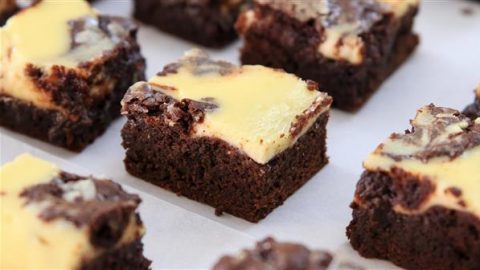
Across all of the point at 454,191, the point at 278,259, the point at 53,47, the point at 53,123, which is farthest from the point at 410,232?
the point at 53,47

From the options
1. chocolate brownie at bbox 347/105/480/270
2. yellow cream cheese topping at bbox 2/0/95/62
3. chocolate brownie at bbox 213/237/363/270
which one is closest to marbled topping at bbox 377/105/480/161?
chocolate brownie at bbox 347/105/480/270

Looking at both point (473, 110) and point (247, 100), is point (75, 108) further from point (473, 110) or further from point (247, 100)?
point (473, 110)

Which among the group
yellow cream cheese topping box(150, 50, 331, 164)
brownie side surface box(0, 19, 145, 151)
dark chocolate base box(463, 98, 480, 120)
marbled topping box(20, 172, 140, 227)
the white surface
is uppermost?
marbled topping box(20, 172, 140, 227)

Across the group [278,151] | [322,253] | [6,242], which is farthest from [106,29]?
[322,253]

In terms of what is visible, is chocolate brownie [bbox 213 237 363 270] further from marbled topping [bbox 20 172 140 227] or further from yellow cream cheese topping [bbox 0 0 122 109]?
yellow cream cheese topping [bbox 0 0 122 109]

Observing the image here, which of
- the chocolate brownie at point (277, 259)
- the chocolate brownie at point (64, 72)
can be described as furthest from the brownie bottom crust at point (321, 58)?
the chocolate brownie at point (277, 259)
